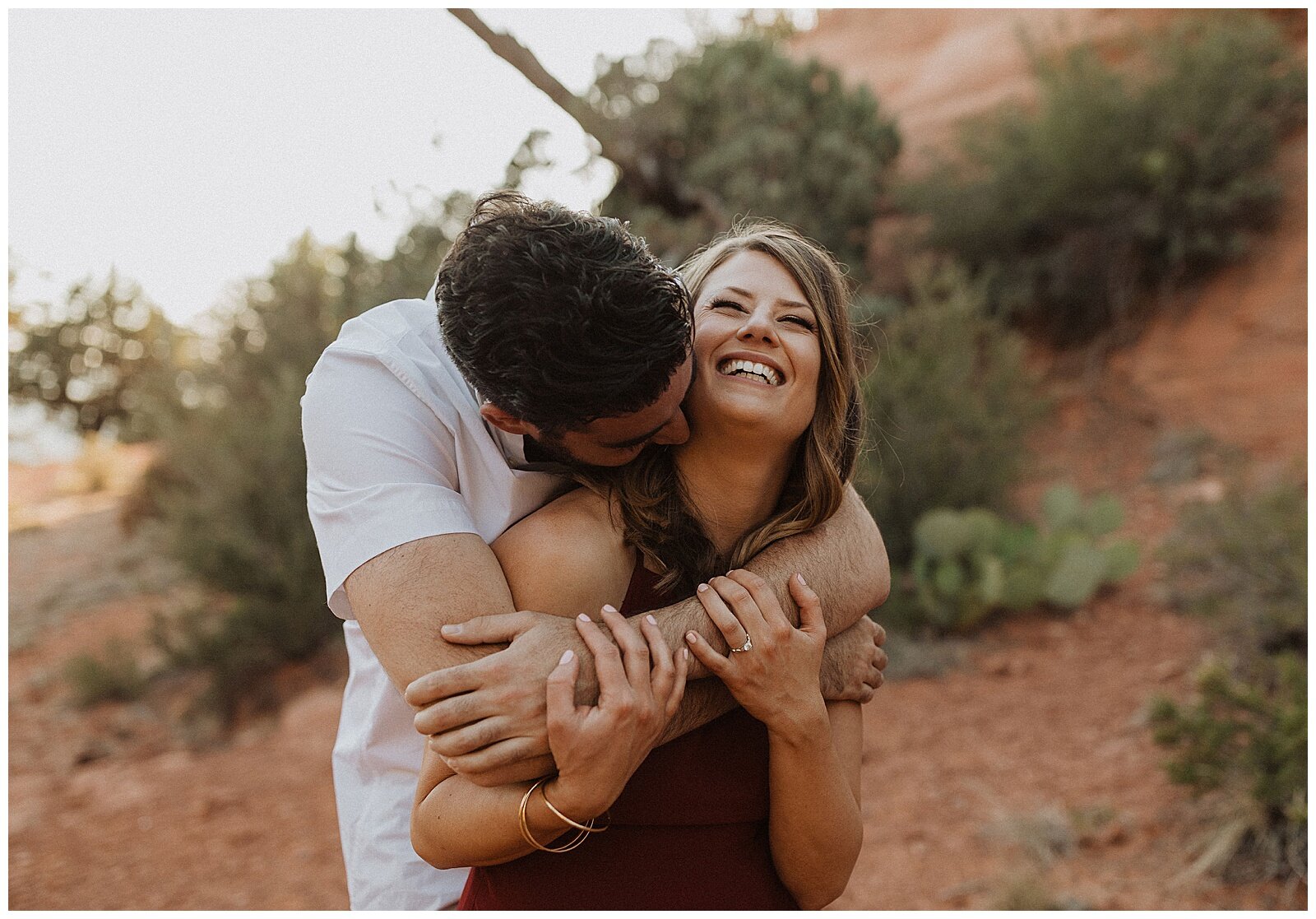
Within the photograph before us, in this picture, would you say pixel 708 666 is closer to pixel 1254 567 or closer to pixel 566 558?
pixel 566 558

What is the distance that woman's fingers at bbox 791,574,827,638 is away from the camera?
5.91ft

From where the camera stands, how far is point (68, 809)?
204 inches

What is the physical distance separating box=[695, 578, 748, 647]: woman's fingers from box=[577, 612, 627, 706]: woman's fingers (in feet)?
0.64

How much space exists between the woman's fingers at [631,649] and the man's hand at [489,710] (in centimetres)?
7

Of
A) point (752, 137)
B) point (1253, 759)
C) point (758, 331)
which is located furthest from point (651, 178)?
point (758, 331)

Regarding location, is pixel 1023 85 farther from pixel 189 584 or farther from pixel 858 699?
pixel 858 699

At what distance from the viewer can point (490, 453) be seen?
1.90 m

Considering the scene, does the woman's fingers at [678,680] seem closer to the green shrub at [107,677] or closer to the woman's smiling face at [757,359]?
the woman's smiling face at [757,359]

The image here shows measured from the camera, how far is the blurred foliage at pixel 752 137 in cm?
847

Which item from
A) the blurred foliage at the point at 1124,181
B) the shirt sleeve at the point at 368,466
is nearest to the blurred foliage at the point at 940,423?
the blurred foliage at the point at 1124,181

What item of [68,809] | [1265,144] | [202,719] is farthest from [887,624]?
[1265,144]

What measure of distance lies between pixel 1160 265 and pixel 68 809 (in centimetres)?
930

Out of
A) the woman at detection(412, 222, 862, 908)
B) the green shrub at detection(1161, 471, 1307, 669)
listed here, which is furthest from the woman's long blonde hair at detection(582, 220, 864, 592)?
the green shrub at detection(1161, 471, 1307, 669)

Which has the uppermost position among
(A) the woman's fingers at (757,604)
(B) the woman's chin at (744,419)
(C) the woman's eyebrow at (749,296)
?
(C) the woman's eyebrow at (749,296)
